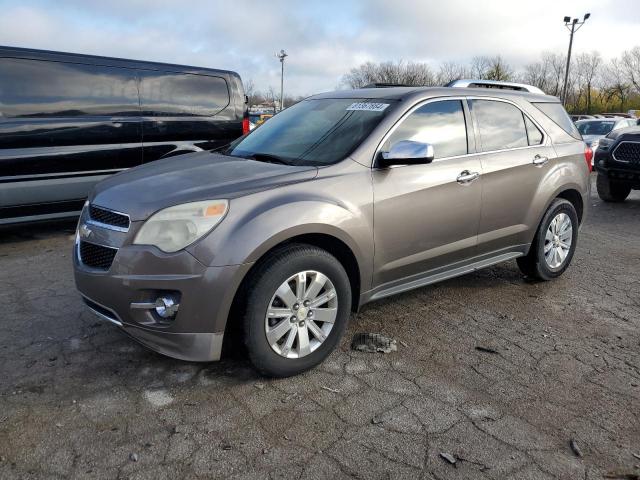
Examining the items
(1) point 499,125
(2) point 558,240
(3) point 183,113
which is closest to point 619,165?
(2) point 558,240

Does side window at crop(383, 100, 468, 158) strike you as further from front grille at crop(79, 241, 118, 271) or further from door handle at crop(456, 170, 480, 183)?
front grille at crop(79, 241, 118, 271)

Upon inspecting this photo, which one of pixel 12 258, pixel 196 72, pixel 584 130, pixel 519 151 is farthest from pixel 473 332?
pixel 584 130

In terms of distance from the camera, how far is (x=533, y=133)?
178 inches

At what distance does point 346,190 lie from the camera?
3.20 m

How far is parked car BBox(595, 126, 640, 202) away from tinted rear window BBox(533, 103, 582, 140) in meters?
4.81

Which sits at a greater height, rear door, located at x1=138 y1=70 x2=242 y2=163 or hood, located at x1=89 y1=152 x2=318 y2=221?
rear door, located at x1=138 y1=70 x2=242 y2=163

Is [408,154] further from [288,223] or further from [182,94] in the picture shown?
[182,94]

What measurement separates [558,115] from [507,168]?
1141mm

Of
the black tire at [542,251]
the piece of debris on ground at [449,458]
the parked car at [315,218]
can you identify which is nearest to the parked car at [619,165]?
the black tire at [542,251]

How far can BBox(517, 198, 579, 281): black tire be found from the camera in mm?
4617

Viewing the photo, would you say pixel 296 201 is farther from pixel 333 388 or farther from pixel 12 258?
pixel 12 258

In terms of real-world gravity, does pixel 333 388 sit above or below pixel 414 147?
below

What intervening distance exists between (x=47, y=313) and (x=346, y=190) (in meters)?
2.49

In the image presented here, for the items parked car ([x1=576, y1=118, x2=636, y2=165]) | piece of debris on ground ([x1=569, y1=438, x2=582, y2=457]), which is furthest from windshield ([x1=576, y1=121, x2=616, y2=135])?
piece of debris on ground ([x1=569, y1=438, x2=582, y2=457])
